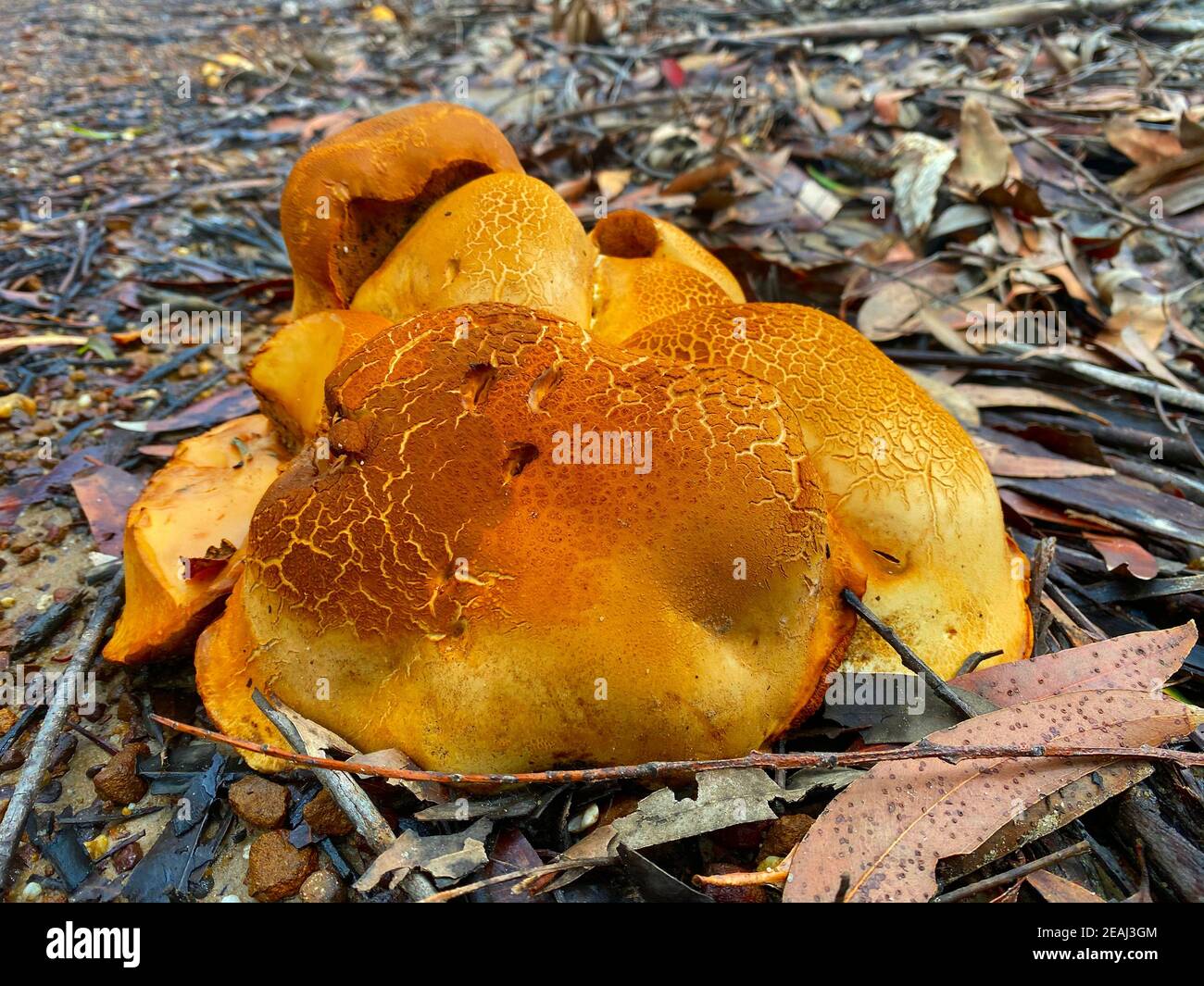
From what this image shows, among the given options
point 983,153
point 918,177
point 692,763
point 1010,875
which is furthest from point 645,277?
point 983,153

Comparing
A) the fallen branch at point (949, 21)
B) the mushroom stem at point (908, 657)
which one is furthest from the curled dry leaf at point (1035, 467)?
the fallen branch at point (949, 21)

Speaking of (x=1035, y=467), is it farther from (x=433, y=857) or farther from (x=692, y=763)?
(x=433, y=857)

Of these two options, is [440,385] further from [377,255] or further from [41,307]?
[41,307]

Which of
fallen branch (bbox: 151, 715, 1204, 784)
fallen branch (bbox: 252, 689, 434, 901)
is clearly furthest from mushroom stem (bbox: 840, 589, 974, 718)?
fallen branch (bbox: 252, 689, 434, 901)

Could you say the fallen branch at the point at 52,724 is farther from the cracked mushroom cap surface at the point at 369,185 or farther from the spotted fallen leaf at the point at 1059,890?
the spotted fallen leaf at the point at 1059,890
